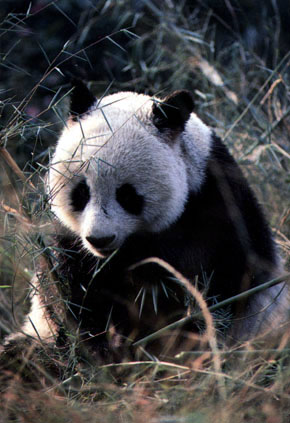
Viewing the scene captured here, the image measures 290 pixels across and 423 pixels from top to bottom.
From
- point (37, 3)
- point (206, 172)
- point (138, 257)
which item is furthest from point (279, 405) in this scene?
point (37, 3)

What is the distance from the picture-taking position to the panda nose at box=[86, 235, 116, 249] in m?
2.69

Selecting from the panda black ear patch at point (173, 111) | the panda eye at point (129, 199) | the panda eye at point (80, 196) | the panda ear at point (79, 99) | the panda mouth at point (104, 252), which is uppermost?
the panda black ear patch at point (173, 111)

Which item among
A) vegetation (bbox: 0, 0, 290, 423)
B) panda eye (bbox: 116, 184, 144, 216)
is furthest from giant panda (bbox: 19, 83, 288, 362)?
vegetation (bbox: 0, 0, 290, 423)

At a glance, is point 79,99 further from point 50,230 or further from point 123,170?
point 50,230

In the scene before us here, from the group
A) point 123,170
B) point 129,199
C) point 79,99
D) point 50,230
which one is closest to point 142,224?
point 129,199

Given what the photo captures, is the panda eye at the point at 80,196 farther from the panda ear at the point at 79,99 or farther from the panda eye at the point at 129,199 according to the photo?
the panda ear at the point at 79,99

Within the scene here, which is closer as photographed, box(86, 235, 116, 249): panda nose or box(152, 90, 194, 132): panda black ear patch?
box(86, 235, 116, 249): panda nose

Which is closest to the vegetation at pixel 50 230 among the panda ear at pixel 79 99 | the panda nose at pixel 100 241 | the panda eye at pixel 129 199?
the panda ear at pixel 79 99

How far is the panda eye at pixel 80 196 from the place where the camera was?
2.88 meters

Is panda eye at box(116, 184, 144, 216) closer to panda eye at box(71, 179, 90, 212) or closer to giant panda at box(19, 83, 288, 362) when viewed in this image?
giant panda at box(19, 83, 288, 362)

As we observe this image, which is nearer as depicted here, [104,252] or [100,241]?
[100,241]

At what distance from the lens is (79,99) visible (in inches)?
123

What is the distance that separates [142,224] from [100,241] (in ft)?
1.16

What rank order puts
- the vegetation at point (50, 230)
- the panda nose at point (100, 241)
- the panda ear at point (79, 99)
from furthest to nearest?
the panda ear at point (79, 99) → the panda nose at point (100, 241) → the vegetation at point (50, 230)
